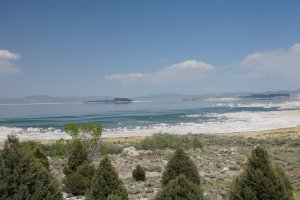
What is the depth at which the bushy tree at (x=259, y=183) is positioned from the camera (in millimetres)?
9984

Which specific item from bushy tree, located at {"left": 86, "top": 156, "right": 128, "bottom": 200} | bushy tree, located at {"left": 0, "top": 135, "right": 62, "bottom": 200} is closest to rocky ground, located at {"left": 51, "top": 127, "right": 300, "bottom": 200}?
bushy tree, located at {"left": 86, "top": 156, "right": 128, "bottom": 200}

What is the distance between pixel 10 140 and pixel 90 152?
82.9ft

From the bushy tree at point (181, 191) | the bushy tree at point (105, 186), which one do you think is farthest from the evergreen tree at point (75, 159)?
the bushy tree at point (181, 191)

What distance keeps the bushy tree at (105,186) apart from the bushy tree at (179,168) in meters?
4.86

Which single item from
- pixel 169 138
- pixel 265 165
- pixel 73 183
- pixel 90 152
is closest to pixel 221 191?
pixel 73 183

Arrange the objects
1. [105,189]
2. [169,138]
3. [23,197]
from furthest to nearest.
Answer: [169,138], [105,189], [23,197]

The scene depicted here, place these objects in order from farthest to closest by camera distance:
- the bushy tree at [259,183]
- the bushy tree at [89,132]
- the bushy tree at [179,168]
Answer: the bushy tree at [89,132] → the bushy tree at [179,168] → the bushy tree at [259,183]

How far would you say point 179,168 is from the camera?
16188 millimetres

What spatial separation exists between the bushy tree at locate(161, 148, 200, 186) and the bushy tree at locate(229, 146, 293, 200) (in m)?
5.68

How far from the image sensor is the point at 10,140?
8.98 meters

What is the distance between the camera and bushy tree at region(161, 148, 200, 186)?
15945 mm

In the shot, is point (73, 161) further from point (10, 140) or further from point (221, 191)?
point (10, 140)

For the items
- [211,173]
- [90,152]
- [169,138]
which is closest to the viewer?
[211,173]

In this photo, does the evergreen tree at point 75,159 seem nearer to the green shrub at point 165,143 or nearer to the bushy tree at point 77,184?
the bushy tree at point 77,184
